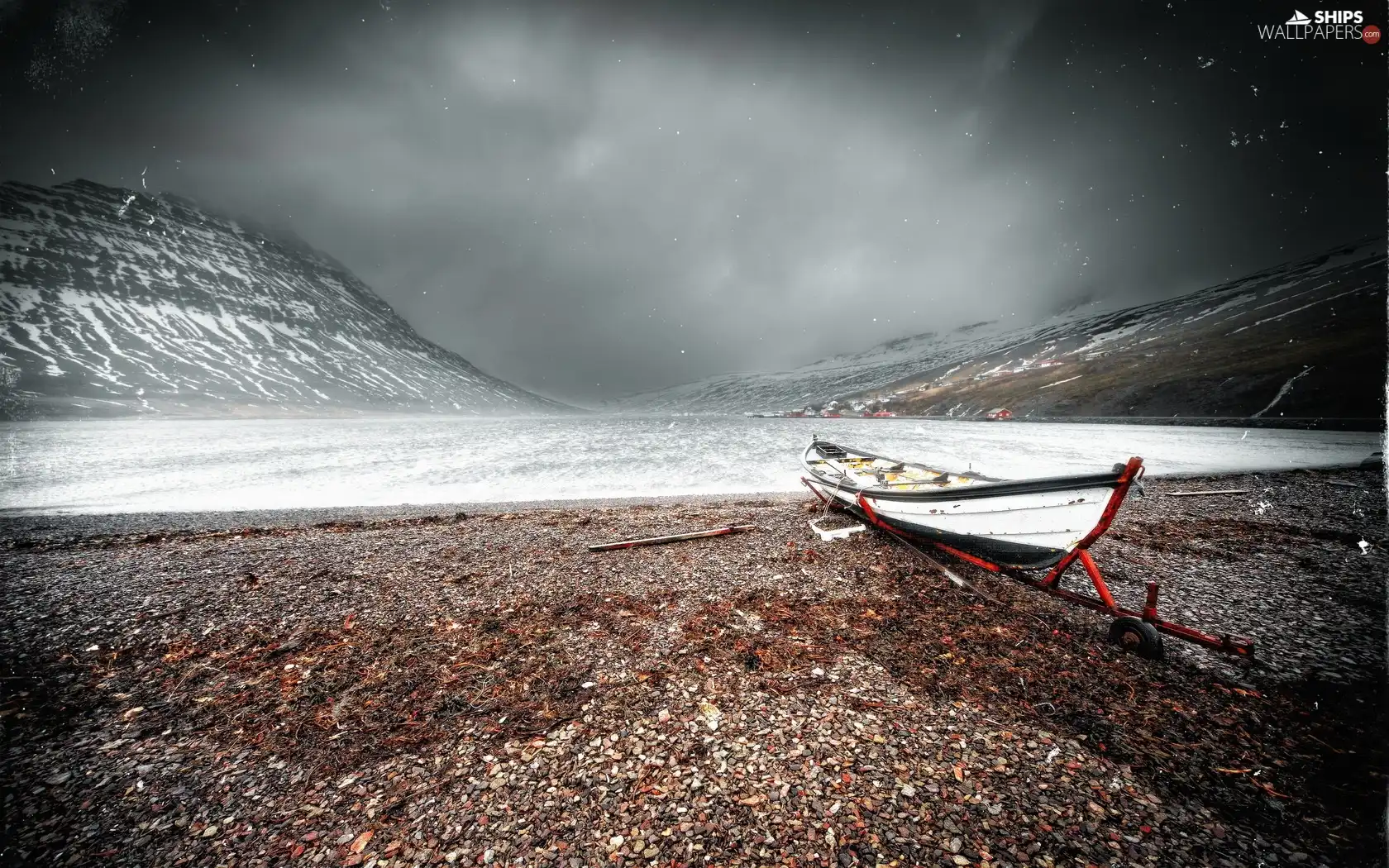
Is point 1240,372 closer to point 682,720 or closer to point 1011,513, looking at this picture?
point 1011,513

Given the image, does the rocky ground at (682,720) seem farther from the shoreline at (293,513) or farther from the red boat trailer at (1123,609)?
the shoreline at (293,513)

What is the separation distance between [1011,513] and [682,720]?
24.5 ft

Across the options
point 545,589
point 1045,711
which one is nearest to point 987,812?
point 1045,711

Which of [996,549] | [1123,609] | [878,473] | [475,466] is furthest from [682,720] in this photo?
[475,466]

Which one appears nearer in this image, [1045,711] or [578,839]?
[578,839]

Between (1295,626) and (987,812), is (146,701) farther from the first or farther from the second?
(1295,626)

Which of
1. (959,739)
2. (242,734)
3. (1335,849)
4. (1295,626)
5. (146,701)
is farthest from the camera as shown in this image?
(1295,626)

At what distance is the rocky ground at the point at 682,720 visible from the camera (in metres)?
4.38

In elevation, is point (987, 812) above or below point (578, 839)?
below

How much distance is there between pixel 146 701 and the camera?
6.41 metres

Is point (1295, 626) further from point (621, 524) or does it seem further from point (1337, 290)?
point (1337, 290)

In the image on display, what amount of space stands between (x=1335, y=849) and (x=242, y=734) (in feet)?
37.8

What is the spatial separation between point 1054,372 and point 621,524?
218205mm

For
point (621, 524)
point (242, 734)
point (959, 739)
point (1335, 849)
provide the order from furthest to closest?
point (621, 524)
point (242, 734)
point (959, 739)
point (1335, 849)
